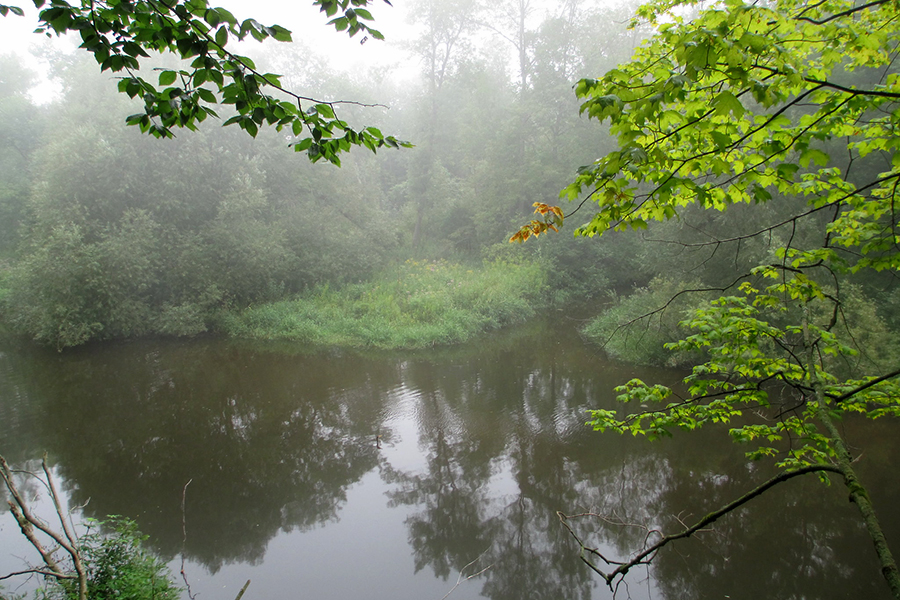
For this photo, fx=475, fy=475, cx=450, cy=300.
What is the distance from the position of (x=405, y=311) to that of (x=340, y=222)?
5.80m

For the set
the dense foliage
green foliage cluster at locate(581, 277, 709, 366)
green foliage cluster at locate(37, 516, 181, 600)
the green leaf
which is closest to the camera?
the green leaf

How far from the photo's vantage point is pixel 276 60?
77.0 feet

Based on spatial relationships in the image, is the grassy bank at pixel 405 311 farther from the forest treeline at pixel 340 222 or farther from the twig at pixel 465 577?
the twig at pixel 465 577

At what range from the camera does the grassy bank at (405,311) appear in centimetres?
1284

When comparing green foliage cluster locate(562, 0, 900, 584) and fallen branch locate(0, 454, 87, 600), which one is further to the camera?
fallen branch locate(0, 454, 87, 600)

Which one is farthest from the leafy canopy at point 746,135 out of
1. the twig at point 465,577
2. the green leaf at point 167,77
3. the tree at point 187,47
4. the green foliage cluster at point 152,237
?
the green foliage cluster at point 152,237

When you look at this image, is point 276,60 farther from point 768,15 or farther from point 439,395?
point 768,15

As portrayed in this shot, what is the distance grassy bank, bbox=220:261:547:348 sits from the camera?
12.8 m

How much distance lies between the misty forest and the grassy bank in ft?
0.39

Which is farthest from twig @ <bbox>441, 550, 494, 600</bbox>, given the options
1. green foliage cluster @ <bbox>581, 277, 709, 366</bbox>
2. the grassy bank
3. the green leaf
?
the grassy bank

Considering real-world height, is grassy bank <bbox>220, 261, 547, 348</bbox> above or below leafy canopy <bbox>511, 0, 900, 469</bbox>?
above

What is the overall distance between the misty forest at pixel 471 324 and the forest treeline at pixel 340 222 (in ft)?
0.40

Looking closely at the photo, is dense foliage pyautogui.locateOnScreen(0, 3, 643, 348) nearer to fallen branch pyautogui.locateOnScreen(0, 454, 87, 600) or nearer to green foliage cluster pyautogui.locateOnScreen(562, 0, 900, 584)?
fallen branch pyautogui.locateOnScreen(0, 454, 87, 600)

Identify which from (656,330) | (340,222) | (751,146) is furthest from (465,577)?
(340,222)
